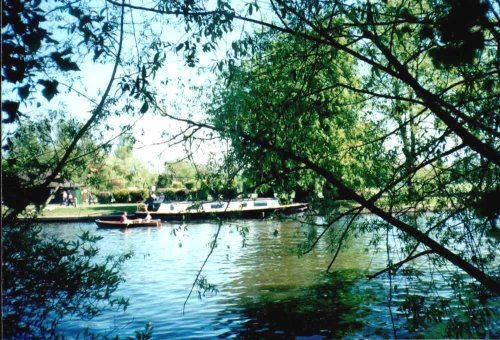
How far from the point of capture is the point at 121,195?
187ft

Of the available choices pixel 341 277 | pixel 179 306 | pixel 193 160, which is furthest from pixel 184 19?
pixel 341 277

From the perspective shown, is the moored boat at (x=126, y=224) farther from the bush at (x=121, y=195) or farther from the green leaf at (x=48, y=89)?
the green leaf at (x=48, y=89)

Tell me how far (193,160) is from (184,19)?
1.74 metres

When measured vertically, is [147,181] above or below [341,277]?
above

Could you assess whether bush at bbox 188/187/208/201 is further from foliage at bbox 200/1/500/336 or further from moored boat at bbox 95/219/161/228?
moored boat at bbox 95/219/161/228

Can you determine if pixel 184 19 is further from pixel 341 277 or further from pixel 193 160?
pixel 341 277

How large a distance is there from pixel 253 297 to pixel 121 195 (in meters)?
47.7

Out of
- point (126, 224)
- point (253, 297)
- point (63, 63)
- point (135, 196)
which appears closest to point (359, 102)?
point (63, 63)

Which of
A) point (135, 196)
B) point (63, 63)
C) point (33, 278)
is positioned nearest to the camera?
point (63, 63)

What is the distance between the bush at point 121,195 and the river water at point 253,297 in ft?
119

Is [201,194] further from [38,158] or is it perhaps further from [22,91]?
[22,91]

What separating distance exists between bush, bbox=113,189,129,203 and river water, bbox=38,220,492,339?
3634 cm

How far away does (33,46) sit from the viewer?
2.73 meters

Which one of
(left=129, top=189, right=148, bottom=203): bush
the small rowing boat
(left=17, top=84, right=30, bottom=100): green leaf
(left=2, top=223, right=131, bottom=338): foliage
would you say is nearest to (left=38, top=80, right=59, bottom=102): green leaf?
(left=17, top=84, right=30, bottom=100): green leaf
